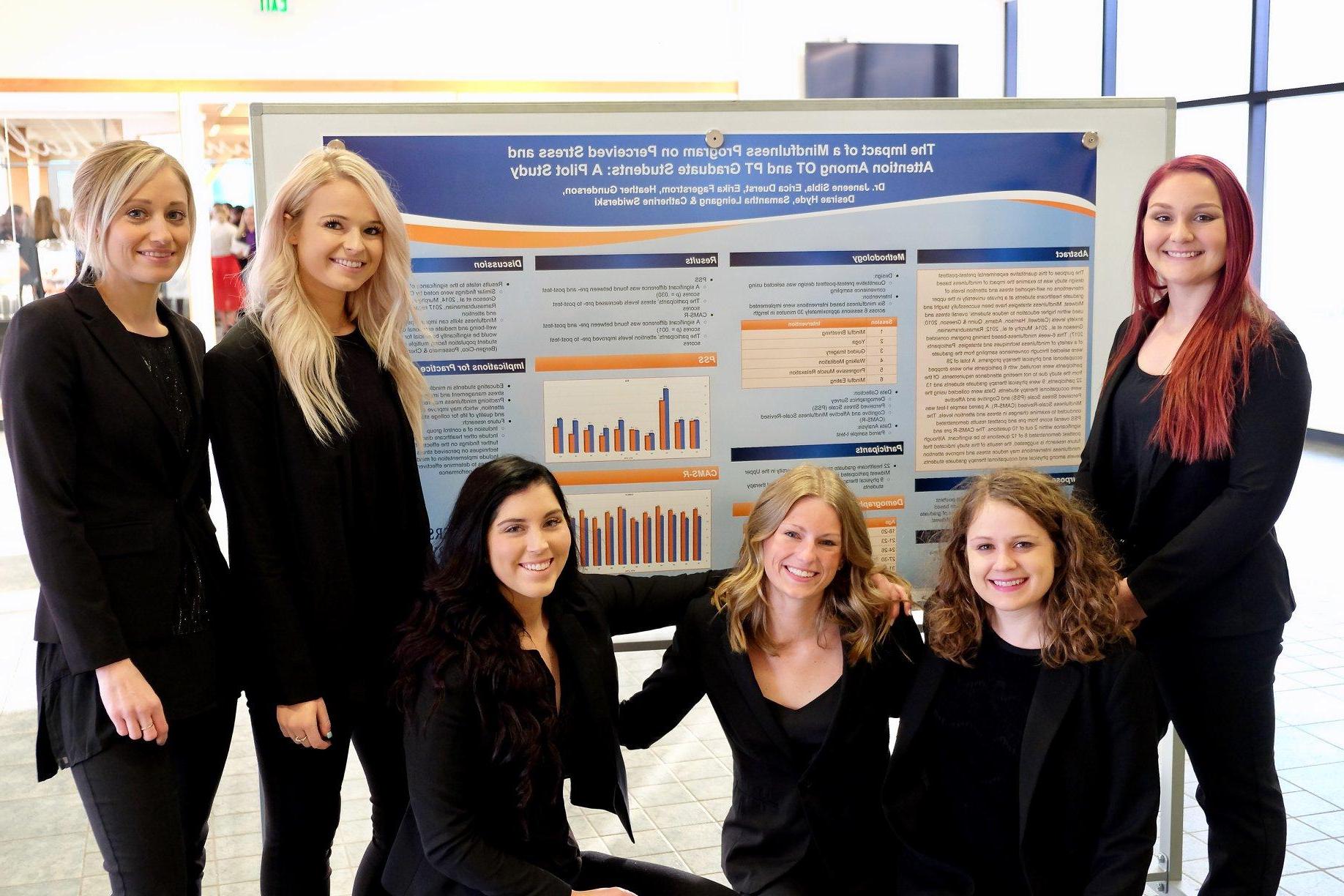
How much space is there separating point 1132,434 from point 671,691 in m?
0.98

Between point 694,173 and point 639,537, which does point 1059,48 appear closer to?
point 694,173

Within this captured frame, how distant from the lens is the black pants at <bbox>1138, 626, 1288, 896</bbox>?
2.19 m

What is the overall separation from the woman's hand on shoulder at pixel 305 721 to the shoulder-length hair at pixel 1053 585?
104 centimetres

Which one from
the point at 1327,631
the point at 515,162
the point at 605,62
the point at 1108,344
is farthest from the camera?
the point at 605,62

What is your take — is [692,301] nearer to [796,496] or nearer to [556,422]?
[556,422]

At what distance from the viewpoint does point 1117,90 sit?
8.52 m

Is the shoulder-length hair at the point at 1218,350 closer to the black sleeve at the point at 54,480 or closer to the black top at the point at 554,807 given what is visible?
the black top at the point at 554,807

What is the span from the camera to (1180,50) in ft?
27.7

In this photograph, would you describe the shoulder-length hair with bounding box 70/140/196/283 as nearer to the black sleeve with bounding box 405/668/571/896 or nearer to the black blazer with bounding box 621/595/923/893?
the black sleeve with bounding box 405/668/571/896

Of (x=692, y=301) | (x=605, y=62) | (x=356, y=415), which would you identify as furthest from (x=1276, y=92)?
(x=356, y=415)

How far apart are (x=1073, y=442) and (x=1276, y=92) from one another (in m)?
6.44

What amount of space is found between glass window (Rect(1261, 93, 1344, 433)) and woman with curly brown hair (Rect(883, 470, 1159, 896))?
7.02 m

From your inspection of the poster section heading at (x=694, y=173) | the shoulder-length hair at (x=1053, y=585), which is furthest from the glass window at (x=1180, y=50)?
the shoulder-length hair at (x=1053, y=585)

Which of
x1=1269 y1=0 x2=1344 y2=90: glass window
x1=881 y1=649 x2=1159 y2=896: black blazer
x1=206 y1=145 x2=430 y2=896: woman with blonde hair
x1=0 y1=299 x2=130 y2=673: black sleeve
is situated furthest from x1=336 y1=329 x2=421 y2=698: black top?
x1=1269 y1=0 x2=1344 y2=90: glass window
